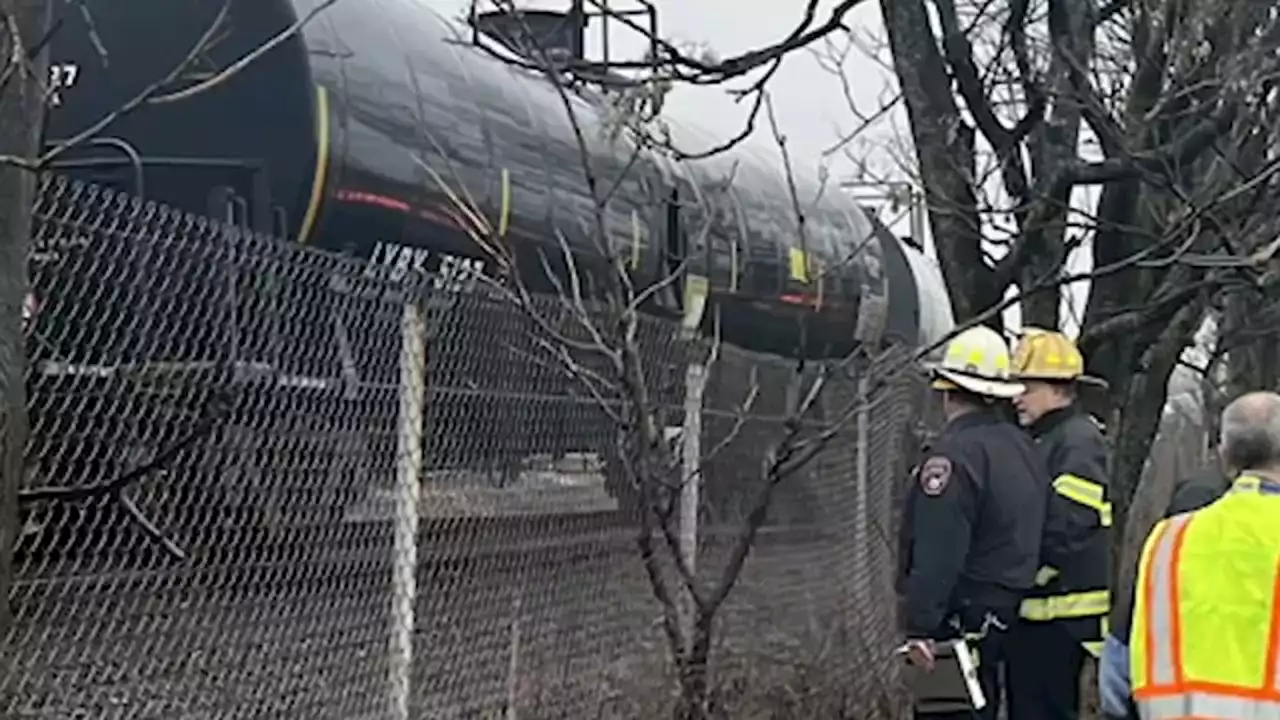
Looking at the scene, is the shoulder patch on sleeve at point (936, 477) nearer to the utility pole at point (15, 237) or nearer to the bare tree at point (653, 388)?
the bare tree at point (653, 388)

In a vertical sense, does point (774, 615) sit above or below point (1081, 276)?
below

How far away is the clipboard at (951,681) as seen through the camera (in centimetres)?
638

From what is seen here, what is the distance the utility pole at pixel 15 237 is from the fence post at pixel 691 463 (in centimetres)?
442

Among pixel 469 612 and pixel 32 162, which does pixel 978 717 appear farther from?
pixel 32 162

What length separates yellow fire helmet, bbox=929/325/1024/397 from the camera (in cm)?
659

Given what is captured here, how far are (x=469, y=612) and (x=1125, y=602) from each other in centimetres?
196

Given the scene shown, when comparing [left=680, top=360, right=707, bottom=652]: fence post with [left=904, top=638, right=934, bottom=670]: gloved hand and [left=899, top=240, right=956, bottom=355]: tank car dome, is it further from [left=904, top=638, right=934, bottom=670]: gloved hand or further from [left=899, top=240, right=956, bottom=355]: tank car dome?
[left=899, top=240, right=956, bottom=355]: tank car dome

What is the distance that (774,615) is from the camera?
8430 millimetres

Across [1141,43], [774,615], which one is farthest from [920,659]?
[1141,43]

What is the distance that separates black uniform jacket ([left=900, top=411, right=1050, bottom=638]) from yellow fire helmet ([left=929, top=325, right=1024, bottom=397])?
10 cm

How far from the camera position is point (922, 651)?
6242 mm

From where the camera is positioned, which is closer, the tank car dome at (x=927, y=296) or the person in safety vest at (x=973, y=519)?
the person in safety vest at (x=973, y=519)

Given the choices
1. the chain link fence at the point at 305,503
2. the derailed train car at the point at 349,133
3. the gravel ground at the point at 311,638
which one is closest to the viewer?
the chain link fence at the point at 305,503

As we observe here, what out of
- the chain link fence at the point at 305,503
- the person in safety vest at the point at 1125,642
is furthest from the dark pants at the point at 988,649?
the person in safety vest at the point at 1125,642
